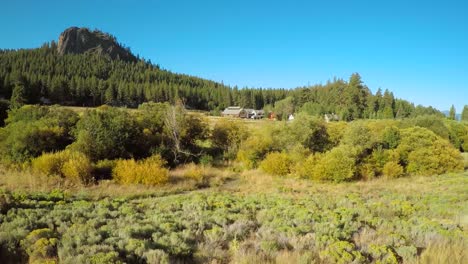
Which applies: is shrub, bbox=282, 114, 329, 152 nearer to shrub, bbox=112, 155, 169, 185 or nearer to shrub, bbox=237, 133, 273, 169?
shrub, bbox=237, 133, 273, 169

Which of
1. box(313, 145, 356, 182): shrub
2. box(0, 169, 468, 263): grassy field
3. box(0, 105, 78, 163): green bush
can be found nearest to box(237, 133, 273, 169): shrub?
box(313, 145, 356, 182): shrub

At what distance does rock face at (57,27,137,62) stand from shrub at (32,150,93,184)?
15654 cm

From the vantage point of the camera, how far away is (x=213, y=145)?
26312 mm

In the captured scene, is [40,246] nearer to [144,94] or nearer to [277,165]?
[277,165]

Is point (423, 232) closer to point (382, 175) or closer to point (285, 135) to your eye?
point (382, 175)

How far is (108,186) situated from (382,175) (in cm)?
1801

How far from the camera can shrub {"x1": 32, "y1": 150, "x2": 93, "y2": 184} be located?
1459 centimetres

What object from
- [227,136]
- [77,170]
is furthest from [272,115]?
[77,170]

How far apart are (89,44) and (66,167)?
6883 inches

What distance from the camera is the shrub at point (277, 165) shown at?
67.2ft

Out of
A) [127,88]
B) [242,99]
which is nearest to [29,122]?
[127,88]

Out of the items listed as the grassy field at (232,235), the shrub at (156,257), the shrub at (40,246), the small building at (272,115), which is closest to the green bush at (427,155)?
the grassy field at (232,235)

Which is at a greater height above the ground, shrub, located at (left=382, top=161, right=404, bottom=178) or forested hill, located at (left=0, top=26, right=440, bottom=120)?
forested hill, located at (left=0, top=26, right=440, bottom=120)

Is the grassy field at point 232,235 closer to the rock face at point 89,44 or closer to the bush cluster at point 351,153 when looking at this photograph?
the bush cluster at point 351,153
